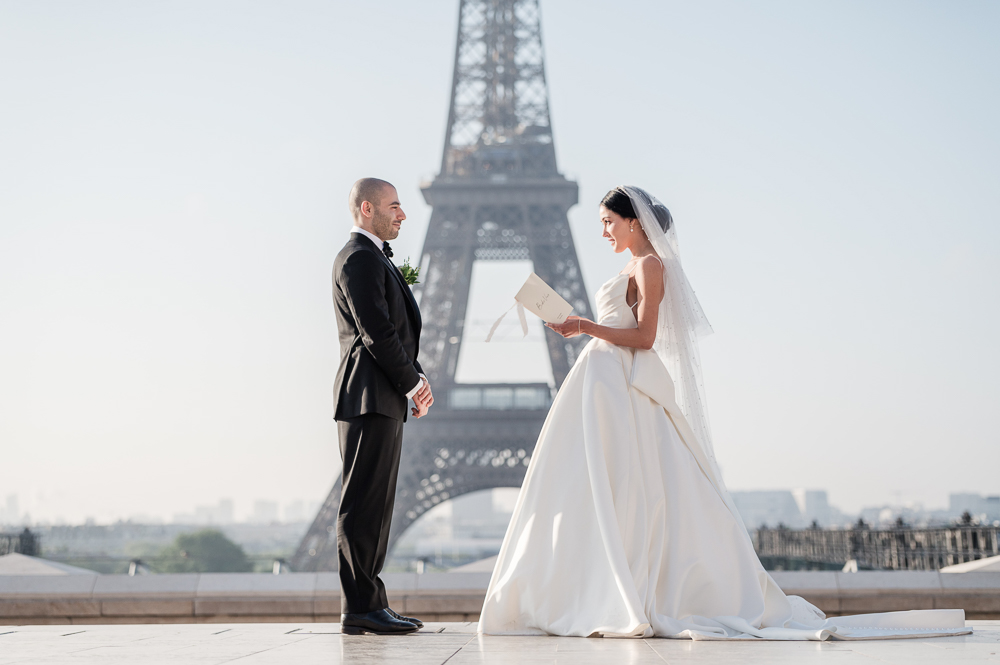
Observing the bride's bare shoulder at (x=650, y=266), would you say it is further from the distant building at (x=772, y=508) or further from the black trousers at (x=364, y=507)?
the distant building at (x=772, y=508)

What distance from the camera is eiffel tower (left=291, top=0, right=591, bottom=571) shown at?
24531 millimetres

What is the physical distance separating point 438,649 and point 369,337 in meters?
1.33

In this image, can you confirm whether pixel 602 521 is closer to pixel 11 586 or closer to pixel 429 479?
pixel 11 586

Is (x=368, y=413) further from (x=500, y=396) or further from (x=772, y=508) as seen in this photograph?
(x=772, y=508)

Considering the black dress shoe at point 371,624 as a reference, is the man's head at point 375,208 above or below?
above

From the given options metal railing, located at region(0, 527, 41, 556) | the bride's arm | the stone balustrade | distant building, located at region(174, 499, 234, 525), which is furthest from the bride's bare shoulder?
distant building, located at region(174, 499, 234, 525)

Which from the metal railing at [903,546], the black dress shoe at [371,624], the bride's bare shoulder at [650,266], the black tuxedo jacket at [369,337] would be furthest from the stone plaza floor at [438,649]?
the metal railing at [903,546]

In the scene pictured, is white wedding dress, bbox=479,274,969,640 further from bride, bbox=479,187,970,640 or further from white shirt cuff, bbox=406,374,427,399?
white shirt cuff, bbox=406,374,427,399

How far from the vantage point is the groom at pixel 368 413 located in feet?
11.9

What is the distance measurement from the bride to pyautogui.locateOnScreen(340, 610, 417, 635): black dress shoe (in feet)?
1.22

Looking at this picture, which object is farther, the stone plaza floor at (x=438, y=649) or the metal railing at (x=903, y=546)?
the metal railing at (x=903, y=546)

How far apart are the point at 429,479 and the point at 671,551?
2061 centimetres

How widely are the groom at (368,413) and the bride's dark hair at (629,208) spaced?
1.24 metres

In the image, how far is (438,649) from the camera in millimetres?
2977
